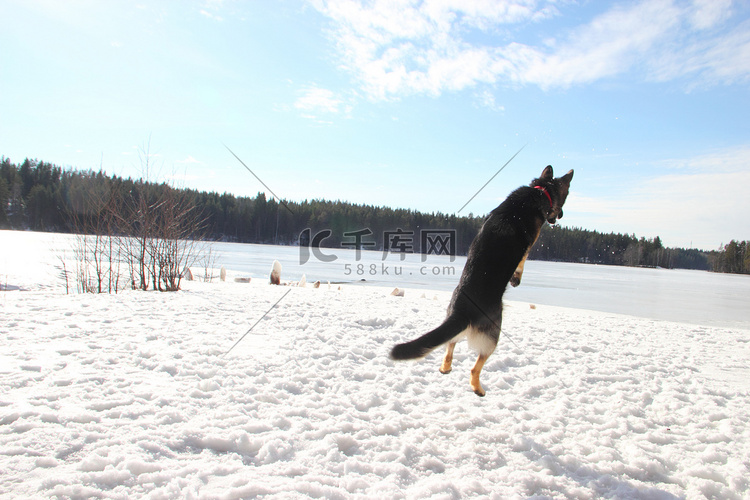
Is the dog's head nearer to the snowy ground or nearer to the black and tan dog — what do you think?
the black and tan dog

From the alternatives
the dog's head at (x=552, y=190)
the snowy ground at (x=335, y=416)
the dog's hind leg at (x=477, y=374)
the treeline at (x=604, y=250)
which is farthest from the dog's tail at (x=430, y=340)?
the treeline at (x=604, y=250)

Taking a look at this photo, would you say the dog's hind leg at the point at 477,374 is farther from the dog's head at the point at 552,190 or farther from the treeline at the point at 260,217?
the treeline at the point at 260,217

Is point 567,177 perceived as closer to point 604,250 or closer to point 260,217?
point 260,217

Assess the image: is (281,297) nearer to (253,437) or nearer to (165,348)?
(165,348)

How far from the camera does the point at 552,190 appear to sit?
3.38 metres

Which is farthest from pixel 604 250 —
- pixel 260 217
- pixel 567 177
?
pixel 567 177

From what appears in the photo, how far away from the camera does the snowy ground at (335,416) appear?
2881 millimetres

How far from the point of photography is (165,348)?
18.4 feet

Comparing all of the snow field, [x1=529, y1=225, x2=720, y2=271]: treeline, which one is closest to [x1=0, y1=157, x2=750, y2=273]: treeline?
[x1=529, y1=225, x2=720, y2=271]: treeline

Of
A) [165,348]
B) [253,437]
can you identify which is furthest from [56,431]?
[165,348]

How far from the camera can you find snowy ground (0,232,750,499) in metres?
2.88

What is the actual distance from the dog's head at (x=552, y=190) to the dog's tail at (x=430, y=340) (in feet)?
4.08

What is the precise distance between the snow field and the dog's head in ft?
3.28

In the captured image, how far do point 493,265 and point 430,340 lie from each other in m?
0.78
